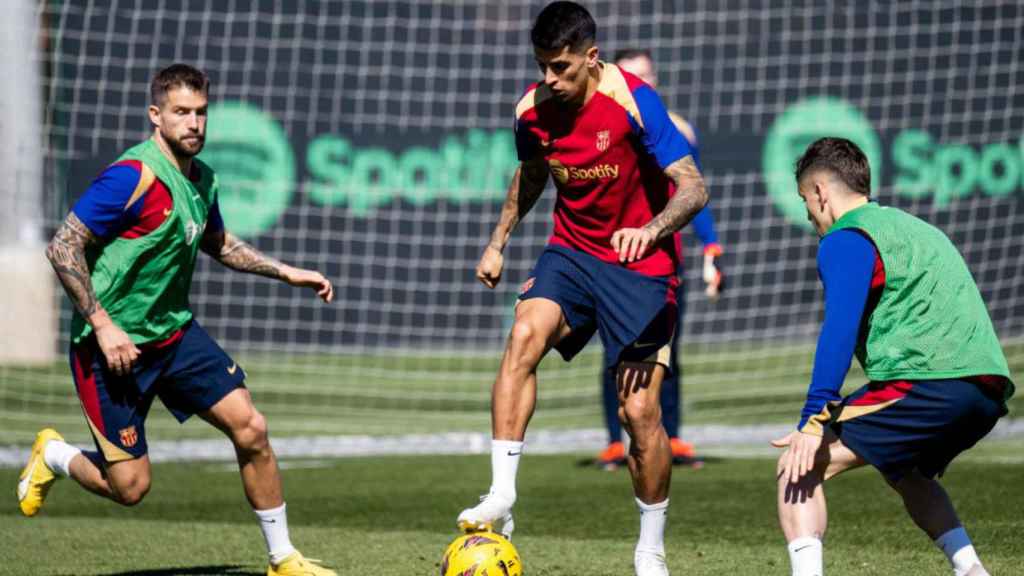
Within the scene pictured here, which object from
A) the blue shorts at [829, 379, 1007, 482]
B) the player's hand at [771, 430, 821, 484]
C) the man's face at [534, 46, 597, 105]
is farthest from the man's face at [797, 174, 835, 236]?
the man's face at [534, 46, 597, 105]

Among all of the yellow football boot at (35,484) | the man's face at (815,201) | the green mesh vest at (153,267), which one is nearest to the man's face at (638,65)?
the green mesh vest at (153,267)

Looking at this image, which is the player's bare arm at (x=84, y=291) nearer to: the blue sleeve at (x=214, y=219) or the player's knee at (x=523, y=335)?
the blue sleeve at (x=214, y=219)

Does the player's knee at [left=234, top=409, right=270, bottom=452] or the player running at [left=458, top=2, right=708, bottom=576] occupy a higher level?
the player running at [left=458, top=2, right=708, bottom=576]

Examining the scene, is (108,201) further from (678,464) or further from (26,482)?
(678,464)

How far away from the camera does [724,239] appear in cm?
1738

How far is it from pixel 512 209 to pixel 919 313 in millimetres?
2124

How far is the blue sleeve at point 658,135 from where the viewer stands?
19.4ft

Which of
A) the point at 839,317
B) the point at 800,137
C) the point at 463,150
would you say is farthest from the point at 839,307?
the point at 800,137

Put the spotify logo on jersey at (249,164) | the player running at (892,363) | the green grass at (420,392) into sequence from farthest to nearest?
the spotify logo on jersey at (249,164) < the green grass at (420,392) < the player running at (892,363)

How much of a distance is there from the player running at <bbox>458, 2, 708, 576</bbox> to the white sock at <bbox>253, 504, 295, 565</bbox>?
91 centimetres

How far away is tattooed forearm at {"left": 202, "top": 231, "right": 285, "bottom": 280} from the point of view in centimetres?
655

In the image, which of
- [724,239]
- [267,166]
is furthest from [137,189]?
[724,239]

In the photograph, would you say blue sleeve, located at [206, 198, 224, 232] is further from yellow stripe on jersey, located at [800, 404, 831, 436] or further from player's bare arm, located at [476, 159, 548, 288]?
yellow stripe on jersey, located at [800, 404, 831, 436]

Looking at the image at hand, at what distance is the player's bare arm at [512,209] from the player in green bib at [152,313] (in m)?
0.71
